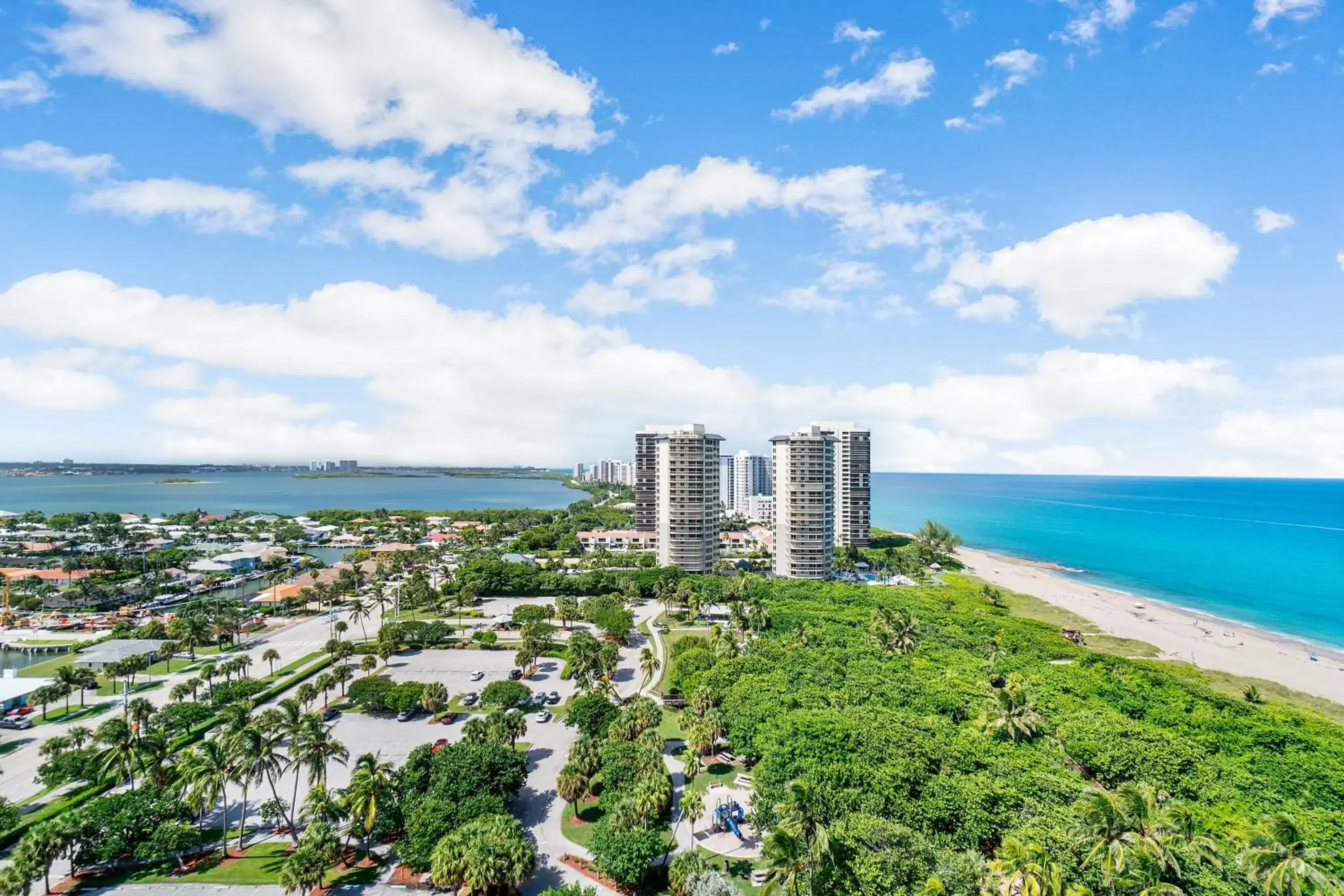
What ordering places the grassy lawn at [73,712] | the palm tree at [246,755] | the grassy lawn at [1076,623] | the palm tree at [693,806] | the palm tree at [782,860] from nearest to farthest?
the palm tree at [782,860] < the palm tree at [693,806] < the palm tree at [246,755] < the grassy lawn at [73,712] < the grassy lawn at [1076,623]

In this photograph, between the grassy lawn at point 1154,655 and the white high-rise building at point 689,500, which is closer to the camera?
the grassy lawn at point 1154,655

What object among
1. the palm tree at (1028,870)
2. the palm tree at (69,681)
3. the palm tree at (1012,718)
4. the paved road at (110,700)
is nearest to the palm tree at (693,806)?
the palm tree at (1028,870)

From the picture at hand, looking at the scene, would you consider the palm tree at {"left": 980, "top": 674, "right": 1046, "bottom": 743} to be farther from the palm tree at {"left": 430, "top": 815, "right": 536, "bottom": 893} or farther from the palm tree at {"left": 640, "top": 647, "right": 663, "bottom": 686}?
the palm tree at {"left": 430, "top": 815, "right": 536, "bottom": 893}

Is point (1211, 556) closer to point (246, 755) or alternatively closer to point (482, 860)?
point (482, 860)

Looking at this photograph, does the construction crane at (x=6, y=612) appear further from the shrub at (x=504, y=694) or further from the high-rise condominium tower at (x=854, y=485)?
the high-rise condominium tower at (x=854, y=485)

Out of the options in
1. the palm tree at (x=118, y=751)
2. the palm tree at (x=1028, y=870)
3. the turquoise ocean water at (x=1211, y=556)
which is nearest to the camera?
the palm tree at (x=1028, y=870)

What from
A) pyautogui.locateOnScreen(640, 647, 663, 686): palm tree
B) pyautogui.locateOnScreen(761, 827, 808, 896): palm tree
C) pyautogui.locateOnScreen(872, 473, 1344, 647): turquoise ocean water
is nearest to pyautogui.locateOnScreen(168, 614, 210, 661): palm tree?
pyautogui.locateOnScreen(640, 647, 663, 686): palm tree
